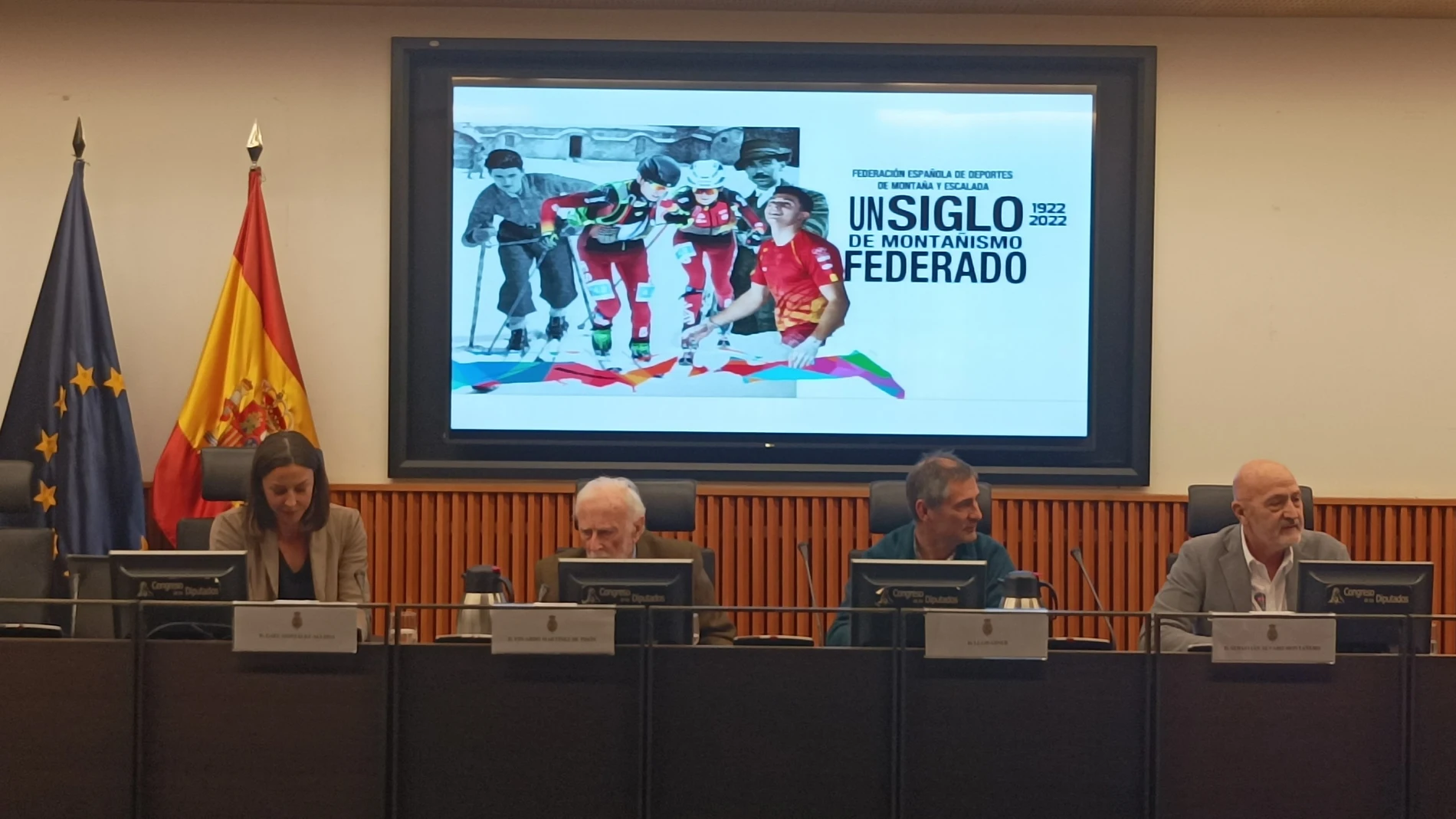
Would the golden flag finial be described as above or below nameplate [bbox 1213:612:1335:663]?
above

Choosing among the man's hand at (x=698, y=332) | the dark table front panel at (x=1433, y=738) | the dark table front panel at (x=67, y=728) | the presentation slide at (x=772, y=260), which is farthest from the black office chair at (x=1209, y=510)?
the dark table front panel at (x=67, y=728)

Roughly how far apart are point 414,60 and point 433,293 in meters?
1.00

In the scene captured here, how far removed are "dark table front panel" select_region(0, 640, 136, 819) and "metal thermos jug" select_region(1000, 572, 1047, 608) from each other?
1.98 m

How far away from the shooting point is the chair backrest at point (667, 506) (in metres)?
4.27

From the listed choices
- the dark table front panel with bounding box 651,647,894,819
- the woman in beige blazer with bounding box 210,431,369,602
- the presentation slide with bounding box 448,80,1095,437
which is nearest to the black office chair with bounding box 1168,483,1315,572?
the presentation slide with bounding box 448,80,1095,437

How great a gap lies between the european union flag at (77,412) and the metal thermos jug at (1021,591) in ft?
12.0

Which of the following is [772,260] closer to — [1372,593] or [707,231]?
[707,231]

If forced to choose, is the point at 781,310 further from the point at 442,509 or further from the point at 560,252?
the point at 442,509

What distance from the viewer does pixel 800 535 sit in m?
5.43

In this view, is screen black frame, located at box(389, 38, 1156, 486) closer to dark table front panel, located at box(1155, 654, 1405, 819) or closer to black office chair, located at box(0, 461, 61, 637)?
black office chair, located at box(0, 461, 61, 637)

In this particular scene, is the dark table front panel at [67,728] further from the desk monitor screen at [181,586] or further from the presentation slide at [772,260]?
the presentation slide at [772,260]

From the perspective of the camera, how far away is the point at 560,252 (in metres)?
5.45

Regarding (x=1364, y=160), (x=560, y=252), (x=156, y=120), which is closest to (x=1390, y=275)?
(x=1364, y=160)

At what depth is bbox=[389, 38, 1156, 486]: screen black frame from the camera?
543 cm
